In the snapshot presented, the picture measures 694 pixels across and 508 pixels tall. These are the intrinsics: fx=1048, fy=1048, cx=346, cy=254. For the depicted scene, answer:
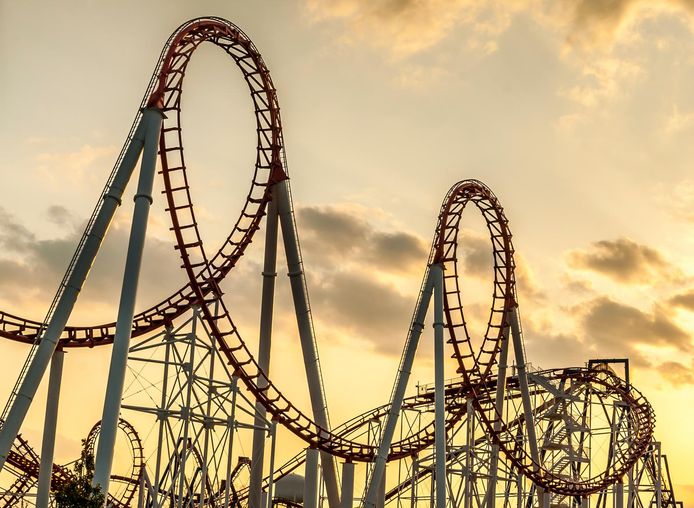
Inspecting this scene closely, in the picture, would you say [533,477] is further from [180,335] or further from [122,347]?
[122,347]

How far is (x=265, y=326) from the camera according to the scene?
92.2 feet

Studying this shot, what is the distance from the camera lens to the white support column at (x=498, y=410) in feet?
114

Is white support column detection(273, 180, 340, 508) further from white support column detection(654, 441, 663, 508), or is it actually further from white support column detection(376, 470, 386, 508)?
white support column detection(654, 441, 663, 508)

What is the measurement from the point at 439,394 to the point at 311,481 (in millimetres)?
4428

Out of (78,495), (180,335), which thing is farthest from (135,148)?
(78,495)

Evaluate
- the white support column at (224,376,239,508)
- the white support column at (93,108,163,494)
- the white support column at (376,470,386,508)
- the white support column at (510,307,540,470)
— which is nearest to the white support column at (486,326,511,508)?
the white support column at (510,307,540,470)

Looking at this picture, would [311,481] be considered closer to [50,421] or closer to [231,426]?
[231,426]

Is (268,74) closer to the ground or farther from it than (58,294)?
farther from it

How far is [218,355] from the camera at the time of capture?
→ 25.8 metres

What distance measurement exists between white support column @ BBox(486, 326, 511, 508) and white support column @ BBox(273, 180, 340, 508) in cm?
819

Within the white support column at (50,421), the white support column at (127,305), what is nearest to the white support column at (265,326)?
the white support column at (50,421)

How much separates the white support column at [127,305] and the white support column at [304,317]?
6536 mm

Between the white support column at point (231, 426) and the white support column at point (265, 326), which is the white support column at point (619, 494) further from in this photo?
the white support column at point (231, 426)

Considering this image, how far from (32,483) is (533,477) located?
1678cm
